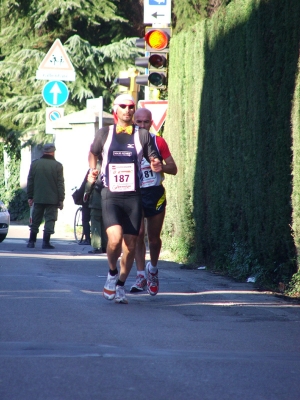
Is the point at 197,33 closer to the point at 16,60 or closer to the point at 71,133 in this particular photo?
the point at 71,133

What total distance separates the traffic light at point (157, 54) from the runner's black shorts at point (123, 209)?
633cm

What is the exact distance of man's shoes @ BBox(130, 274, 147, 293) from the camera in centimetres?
1010

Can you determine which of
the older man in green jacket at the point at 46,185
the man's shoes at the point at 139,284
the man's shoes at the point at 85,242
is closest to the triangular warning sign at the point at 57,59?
the older man in green jacket at the point at 46,185

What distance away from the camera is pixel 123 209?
9039 millimetres

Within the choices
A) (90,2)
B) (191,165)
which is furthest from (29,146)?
(191,165)

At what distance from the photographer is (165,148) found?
9508mm

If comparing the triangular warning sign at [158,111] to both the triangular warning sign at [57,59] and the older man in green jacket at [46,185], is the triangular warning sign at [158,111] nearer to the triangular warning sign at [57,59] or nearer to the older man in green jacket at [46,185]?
the older man in green jacket at [46,185]

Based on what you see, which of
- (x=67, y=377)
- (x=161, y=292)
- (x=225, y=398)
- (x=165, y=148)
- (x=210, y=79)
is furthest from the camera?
(x=210, y=79)

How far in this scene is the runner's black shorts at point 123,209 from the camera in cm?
897

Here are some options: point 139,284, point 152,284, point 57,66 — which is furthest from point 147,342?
point 57,66

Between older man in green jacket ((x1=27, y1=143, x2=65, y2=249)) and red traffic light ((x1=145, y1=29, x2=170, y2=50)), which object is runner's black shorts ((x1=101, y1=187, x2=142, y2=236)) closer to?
red traffic light ((x1=145, y1=29, x2=170, y2=50))

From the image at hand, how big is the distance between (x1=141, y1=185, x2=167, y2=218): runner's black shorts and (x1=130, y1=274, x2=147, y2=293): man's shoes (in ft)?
2.55

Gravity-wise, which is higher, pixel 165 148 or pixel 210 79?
pixel 210 79

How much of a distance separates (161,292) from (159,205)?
1.08m
